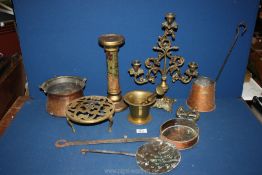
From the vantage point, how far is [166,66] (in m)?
1.67

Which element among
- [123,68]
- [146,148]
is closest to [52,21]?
[123,68]

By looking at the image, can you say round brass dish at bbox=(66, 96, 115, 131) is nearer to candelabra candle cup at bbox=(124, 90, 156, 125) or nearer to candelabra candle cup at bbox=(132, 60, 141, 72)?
candelabra candle cup at bbox=(124, 90, 156, 125)

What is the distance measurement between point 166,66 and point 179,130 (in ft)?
1.35

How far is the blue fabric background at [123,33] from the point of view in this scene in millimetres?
1521

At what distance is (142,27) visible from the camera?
1.58 metres

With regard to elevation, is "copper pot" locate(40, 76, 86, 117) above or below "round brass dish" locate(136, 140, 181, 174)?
above

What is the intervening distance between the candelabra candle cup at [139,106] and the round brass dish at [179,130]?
0.13 metres

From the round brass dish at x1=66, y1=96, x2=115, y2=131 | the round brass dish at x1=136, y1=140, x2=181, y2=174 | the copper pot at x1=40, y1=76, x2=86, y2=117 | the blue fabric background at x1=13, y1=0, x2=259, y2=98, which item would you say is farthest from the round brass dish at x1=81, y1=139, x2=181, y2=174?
Answer: the blue fabric background at x1=13, y1=0, x2=259, y2=98

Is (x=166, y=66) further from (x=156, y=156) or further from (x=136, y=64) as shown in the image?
(x=156, y=156)

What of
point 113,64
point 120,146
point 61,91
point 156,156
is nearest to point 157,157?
point 156,156

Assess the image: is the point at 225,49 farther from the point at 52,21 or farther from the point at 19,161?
the point at 19,161

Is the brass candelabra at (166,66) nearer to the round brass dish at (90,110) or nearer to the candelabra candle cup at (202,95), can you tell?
the candelabra candle cup at (202,95)

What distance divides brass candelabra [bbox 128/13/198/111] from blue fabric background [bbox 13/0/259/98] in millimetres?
76

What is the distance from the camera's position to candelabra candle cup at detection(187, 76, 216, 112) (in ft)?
5.18
